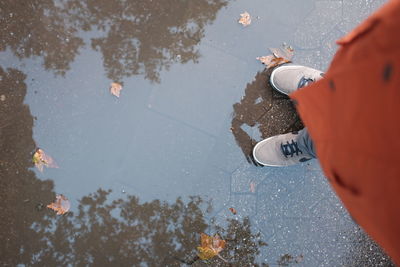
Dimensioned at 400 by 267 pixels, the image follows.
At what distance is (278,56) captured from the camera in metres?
3.14

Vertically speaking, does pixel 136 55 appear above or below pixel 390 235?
above

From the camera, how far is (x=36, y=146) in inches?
119

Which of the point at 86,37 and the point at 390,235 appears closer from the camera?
the point at 390,235

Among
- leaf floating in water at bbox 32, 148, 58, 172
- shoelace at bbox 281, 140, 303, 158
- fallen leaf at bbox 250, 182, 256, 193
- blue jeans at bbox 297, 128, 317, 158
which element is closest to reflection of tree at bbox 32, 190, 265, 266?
fallen leaf at bbox 250, 182, 256, 193

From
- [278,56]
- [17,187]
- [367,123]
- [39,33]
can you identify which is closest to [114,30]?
[39,33]

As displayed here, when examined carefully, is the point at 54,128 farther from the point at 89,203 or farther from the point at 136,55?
the point at 136,55

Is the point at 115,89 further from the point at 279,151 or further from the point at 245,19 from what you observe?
the point at 279,151

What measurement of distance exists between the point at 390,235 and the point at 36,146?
2.68 meters

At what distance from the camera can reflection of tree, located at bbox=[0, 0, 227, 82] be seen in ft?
10.0

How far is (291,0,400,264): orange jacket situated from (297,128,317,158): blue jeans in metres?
0.87

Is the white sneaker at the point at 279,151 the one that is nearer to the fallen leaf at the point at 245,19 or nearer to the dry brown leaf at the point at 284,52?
the dry brown leaf at the point at 284,52

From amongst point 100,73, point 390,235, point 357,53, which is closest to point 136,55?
point 100,73

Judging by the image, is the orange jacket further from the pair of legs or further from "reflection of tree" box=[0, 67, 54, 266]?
"reflection of tree" box=[0, 67, 54, 266]

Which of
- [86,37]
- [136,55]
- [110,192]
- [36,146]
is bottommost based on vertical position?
[110,192]
